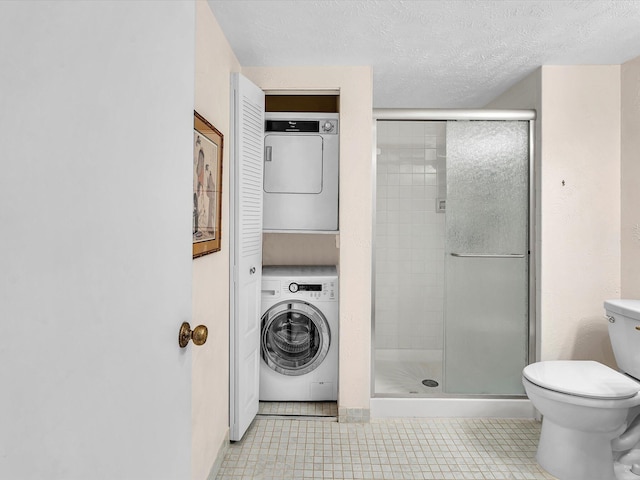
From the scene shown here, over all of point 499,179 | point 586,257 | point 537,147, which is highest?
point 537,147

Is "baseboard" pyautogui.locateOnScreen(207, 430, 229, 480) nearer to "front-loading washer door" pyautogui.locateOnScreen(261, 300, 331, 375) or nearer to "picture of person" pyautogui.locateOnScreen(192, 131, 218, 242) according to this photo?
"front-loading washer door" pyautogui.locateOnScreen(261, 300, 331, 375)

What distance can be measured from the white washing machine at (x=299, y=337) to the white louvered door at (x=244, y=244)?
22 centimetres

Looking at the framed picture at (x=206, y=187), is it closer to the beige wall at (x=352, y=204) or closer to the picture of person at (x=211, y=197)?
the picture of person at (x=211, y=197)

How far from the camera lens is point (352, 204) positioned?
2729 mm

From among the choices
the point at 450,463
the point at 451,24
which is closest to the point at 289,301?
the point at 450,463

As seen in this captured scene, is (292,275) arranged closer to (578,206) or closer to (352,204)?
(352,204)

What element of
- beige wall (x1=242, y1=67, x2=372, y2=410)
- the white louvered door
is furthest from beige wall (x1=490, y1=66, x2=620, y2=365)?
the white louvered door

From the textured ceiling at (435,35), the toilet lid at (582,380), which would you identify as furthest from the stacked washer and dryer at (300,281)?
the toilet lid at (582,380)

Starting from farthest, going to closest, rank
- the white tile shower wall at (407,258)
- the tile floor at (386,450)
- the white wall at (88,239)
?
1. the white tile shower wall at (407,258)
2. the tile floor at (386,450)
3. the white wall at (88,239)

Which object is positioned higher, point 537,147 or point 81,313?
point 537,147

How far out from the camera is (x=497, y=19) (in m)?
2.07

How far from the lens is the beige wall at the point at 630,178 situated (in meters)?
2.53

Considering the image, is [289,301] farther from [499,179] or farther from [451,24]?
[451,24]

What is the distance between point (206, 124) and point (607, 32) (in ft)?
7.23
